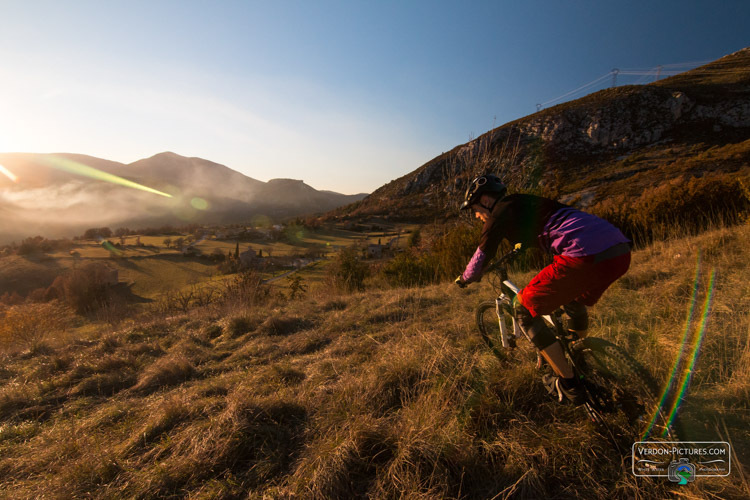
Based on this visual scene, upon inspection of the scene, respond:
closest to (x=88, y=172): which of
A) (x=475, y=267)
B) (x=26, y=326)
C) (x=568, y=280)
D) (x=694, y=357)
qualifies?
(x=26, y=326)

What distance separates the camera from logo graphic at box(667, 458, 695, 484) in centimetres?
170

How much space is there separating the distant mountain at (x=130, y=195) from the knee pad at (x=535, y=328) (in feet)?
342

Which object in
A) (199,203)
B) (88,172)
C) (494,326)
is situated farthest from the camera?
(88,172)

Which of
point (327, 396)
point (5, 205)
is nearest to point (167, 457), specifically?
point (327, 396)

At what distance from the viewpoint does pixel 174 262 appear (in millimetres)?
30016

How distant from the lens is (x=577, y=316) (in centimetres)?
244

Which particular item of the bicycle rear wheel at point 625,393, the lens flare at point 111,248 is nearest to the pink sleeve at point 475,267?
the bicycle rear wheel at point 625,393

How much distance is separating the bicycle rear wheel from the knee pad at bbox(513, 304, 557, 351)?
0.89 ft

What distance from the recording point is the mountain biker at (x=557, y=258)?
2.11 meters

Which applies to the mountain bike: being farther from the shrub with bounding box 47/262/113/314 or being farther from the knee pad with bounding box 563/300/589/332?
the shrub with bounding box 47/262/113/314

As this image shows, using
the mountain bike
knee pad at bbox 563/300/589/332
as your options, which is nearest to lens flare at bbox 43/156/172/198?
knee pad at bbox 563/300/589/332

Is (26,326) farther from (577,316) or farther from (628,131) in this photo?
(628,131)

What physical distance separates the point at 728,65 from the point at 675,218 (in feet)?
324

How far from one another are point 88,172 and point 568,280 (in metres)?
209
